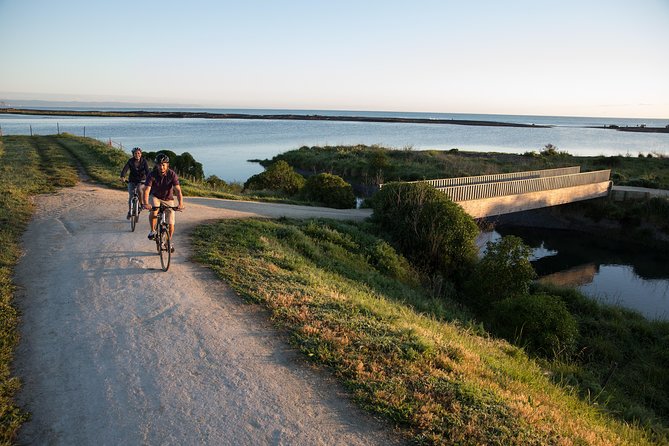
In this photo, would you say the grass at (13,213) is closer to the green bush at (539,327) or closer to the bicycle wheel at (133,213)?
the bicycle wheel at (133,213)

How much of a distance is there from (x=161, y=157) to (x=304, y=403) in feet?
20.1

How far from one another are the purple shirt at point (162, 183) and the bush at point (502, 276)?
390 inches

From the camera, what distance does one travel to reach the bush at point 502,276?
14518 mm

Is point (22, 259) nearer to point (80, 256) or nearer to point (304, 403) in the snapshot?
point (80, 256)

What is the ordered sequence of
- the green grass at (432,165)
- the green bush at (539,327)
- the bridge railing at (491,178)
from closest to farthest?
the green bush at (539,327)
the bridge railing at (491,178)
the green grass at (432,165)

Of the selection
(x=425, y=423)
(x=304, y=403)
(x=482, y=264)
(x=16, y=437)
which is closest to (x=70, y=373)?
(x=16, y=437)

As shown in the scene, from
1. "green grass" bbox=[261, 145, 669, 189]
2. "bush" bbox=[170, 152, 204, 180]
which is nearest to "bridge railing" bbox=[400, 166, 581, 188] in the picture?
"green grass" bbox=[261, 145, 669, 189]

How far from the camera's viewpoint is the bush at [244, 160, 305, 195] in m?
28.3

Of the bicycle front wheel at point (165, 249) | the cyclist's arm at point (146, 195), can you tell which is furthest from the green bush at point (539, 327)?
the cyclist's arm at point (146, 195)

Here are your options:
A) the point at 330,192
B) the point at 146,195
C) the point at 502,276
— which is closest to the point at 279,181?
the point at 330,192

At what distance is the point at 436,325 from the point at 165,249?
18.1 feet

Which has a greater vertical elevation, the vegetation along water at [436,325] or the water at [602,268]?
the vegetation along water at [436,325]

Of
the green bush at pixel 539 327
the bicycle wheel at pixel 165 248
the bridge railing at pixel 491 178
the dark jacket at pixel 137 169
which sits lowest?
the green bush at pixel 539 327

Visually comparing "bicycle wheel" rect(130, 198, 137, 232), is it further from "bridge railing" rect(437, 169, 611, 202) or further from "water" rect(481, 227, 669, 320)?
"water" rect(481, 227, 669, 320)
